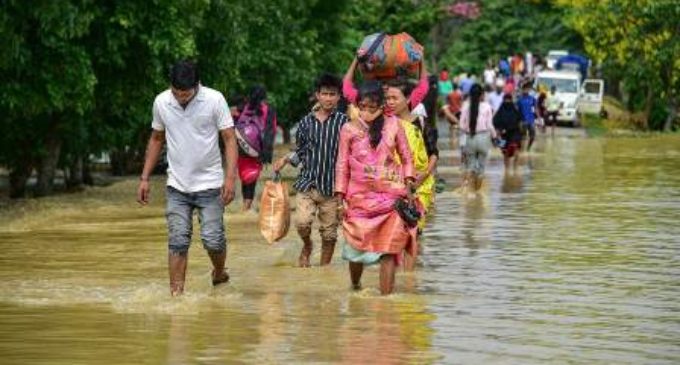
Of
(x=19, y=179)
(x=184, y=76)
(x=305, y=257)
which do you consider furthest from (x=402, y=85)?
(x=19, y=179)

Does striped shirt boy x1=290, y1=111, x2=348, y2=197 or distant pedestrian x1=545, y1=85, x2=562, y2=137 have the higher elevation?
striped shirt boy x1=290, y1=111, x2=348, y2=197

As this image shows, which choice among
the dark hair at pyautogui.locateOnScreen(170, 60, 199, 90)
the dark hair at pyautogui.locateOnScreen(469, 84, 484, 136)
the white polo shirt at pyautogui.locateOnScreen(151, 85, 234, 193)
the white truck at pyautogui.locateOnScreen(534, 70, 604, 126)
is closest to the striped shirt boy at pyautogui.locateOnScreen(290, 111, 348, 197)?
the white polo shirt at pyautogui.locateOnScreen(151, 85, 234, 193)

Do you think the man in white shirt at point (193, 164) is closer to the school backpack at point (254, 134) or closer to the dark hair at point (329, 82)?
the dark hair at point (329, 82)

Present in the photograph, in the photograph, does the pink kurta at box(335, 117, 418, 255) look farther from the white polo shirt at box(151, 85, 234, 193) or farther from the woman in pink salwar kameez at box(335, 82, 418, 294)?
the white polo shirt at box(151, 85, 234, 193)

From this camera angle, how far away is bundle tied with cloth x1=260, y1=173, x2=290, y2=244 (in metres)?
15.5

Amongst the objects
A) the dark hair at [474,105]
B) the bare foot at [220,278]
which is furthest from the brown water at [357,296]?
the dark hair at [474,105]

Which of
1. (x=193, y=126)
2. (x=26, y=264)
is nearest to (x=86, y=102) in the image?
(x=26, y=264)

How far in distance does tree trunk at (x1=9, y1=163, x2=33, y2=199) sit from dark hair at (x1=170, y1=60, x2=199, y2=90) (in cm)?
1448

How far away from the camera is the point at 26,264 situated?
16.0 metres

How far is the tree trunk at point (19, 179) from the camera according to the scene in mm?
26844

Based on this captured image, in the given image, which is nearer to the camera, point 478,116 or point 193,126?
point 193,126

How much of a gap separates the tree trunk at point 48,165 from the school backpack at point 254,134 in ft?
17.2

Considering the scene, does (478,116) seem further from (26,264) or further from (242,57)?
(26,264)

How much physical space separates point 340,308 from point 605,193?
14.0 metres
